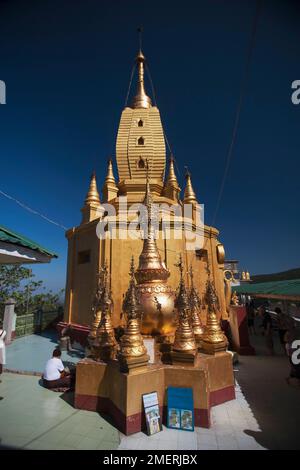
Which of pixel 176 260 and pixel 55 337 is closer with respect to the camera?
pixel 176 260

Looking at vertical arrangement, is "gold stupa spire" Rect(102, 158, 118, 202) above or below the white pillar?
above

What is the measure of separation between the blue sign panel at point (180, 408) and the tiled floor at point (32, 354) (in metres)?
5.25

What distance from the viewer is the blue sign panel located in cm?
509

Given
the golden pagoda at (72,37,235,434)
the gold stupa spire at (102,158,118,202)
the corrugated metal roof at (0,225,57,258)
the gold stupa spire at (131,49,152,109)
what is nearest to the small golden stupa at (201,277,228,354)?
the golden pagoda at (72,37,235,434)

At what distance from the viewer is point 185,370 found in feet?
18.0

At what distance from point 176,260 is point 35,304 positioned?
58.7ft

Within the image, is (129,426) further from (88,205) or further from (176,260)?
(88,205)

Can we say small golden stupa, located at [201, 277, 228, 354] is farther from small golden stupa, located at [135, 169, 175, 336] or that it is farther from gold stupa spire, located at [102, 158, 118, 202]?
gold stupa spire, located at [102, 158, 118, 202]

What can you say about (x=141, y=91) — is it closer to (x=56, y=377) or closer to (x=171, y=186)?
(x=171, y=186)

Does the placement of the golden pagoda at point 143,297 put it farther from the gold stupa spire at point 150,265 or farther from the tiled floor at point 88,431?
the tiled floor at point 88,431

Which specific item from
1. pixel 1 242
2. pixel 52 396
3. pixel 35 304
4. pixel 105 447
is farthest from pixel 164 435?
pixel 35 304

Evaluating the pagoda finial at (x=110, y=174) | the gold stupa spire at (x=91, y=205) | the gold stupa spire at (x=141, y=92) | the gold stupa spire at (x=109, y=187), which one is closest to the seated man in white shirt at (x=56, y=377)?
the gold stupa spire at (x=91, y=205)

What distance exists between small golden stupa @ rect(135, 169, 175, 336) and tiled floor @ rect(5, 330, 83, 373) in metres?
4.53

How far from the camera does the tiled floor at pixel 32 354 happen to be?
9.00 meters
